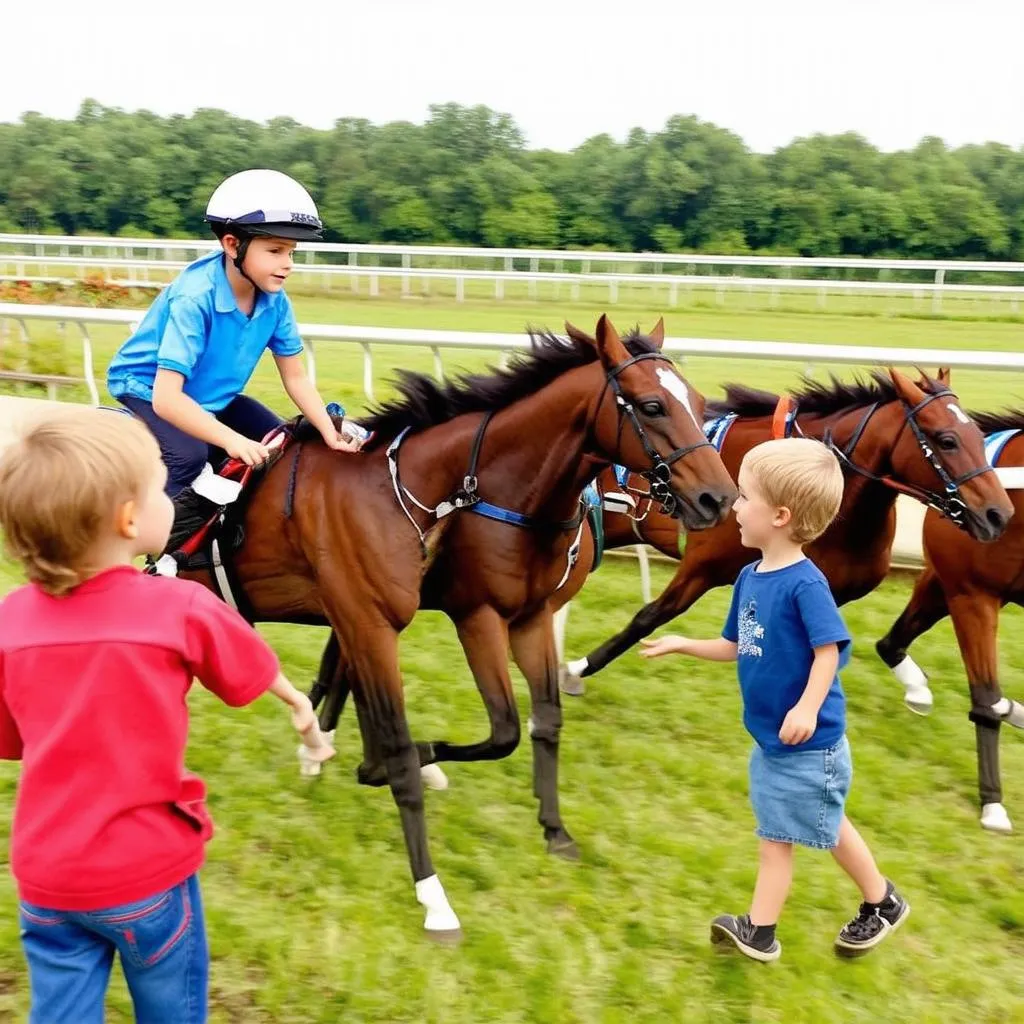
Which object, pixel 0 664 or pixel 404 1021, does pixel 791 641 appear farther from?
pixel 0 664

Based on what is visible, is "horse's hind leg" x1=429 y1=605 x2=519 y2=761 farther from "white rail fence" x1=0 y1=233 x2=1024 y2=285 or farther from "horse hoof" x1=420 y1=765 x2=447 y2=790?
"white rail fence" x1=0 y1=233 x2=1024 y2=285

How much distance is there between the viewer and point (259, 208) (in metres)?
3.36

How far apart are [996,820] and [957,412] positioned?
145cm

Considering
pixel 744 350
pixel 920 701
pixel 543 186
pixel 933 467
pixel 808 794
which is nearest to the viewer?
pixel 808 794

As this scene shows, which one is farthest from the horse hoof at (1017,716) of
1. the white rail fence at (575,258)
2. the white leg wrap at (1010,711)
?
the white rail fence at (575,258)

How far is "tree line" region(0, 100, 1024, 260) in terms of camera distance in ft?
80.5

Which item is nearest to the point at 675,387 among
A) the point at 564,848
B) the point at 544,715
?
the point at 544,715

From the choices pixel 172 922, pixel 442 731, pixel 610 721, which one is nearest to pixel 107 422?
pixel 172 922

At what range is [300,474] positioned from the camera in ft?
11.8

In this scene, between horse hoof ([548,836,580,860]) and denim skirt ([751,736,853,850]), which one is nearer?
denim skirt ([751,736,853,850])

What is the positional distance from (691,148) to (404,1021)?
26.9 metres

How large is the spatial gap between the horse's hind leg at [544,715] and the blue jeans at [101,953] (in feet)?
5.92

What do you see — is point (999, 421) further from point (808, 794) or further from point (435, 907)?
point (435, 907)

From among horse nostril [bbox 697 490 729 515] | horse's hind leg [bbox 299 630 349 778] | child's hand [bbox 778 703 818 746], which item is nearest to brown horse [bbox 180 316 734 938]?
horse nostril [bbox 697 490 729 515]
